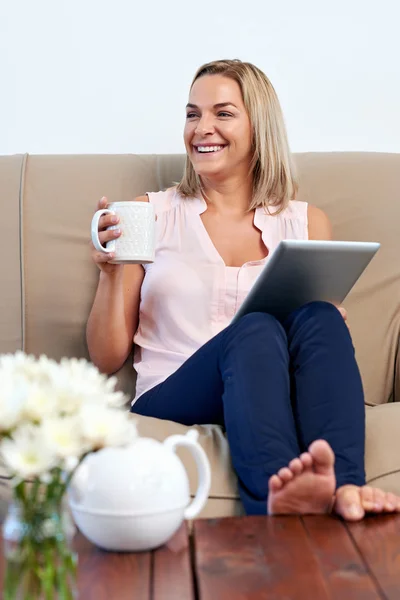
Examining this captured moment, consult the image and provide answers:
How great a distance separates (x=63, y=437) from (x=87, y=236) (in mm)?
1399

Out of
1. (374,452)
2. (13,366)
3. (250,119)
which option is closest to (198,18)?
(250,119)

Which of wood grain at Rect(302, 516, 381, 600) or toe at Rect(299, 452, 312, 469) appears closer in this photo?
wood grain at Rect(302, 516, 381, 600)

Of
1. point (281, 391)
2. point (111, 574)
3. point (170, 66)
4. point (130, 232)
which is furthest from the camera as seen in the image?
point (170, 66)

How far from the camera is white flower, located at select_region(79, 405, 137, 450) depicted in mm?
640

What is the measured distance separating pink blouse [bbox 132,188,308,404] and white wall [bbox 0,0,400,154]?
0.49 m

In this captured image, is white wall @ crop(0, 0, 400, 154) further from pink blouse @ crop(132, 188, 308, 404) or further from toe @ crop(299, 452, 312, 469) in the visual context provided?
toe @ crop(299, 452, 312, 469)

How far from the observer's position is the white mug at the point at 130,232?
1.52 metres

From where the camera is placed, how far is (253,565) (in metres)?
0.83

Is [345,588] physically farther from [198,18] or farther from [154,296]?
[198,18]

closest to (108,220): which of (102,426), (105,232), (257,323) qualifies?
(105,232)

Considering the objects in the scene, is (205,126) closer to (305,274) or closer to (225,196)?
(225,196)

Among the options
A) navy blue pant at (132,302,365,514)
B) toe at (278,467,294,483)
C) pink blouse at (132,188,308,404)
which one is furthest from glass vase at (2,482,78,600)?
pink blouse at (132,188,308,404)

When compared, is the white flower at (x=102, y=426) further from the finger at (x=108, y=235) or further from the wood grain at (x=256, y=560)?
the finger at (x=108, y=235)

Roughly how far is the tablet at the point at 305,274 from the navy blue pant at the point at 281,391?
5cm
